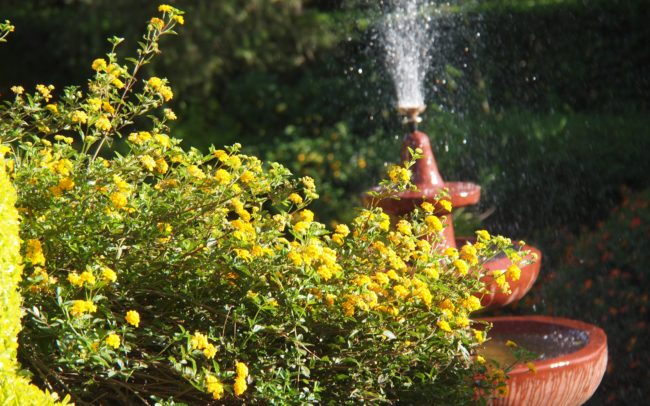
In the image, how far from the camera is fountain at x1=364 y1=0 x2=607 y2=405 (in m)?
3.12

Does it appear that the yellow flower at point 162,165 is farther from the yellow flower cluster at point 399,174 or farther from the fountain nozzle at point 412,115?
the fountain nozzle at point 412,115

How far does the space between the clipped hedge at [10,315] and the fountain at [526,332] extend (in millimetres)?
1152

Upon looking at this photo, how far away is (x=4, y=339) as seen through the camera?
7.34 ft

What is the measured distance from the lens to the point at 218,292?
2.71m

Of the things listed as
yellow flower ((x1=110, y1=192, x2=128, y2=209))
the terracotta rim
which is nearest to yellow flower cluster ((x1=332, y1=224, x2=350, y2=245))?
the terracotta rim

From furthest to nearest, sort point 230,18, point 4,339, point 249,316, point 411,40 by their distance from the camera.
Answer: point 230,18 < point 411,40 < point 249,316 < point 4,339

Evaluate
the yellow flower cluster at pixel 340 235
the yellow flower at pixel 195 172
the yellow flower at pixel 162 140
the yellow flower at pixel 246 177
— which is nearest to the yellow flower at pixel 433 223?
the yellow flower cluster at pixel 340 235

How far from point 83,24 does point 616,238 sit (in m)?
5.77

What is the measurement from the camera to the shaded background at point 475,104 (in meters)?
5.62

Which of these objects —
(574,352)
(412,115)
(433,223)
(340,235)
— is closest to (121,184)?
(340,235)

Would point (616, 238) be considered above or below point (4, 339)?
below

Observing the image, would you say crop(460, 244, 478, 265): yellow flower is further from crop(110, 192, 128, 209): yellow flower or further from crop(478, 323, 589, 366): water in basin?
crop(110, 192, 128, 209): yellow flower

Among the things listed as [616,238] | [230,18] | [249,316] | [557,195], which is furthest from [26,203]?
[230,18]

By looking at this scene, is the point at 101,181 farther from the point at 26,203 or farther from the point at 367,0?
the point at 367,0
